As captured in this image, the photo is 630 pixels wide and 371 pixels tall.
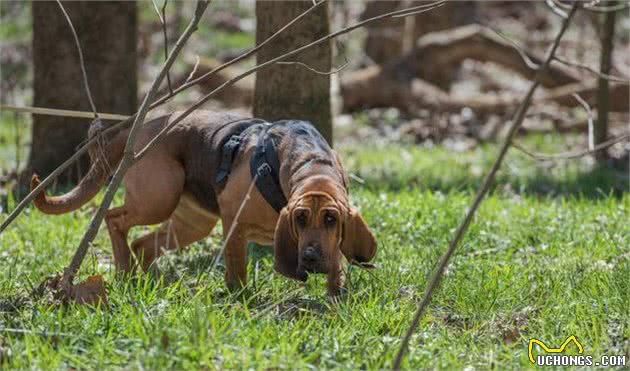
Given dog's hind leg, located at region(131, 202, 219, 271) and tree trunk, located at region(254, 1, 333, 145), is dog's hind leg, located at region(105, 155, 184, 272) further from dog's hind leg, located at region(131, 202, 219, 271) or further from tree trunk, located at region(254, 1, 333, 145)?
tree trunk, located at region(254, 1, 333, 145)

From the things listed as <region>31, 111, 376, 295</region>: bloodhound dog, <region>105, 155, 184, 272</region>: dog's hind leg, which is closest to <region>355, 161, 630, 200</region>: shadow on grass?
<region>31, 111, 376, 295</region>: bloodhound dog

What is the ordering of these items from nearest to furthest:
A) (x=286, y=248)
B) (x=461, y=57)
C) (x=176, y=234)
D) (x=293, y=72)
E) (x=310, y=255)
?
(x=310, y=255), (x=286, y=248), (x=176, y=234), (x=293, y=72), (x=461, y=57)

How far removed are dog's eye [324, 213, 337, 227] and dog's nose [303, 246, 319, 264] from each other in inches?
5.7

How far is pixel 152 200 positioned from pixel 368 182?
2958mm

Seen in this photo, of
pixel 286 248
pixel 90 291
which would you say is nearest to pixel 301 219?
pixel 286 248

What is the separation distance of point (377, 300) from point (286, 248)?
1.64 feet

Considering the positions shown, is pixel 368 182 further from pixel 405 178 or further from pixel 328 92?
pixel 328 92

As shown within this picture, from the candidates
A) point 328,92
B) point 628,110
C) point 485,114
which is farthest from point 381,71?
point 328,92

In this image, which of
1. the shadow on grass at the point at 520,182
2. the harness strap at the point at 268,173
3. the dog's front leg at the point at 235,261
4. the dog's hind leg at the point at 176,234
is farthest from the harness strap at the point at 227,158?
the shadow on grass at the point at 520,182

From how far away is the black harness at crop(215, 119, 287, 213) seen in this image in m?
5.83

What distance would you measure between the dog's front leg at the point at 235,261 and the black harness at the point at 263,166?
0.26 meters

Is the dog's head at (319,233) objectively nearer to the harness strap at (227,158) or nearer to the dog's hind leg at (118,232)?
the harness strap at (227,158)

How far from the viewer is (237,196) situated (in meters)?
5.93

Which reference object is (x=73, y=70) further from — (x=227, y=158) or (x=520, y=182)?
(x=520, y=182)
